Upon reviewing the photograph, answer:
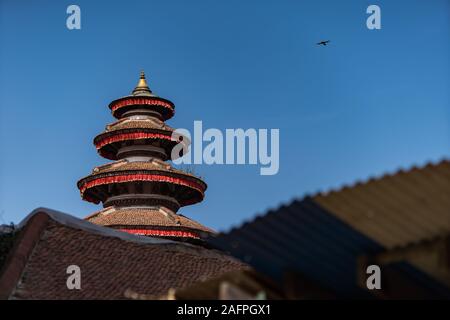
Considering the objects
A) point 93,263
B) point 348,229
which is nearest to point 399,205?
point 348,229

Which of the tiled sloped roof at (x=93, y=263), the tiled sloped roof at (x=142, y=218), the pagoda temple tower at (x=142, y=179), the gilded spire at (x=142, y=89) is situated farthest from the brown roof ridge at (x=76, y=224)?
the gilded spire at (x=142, y=89)

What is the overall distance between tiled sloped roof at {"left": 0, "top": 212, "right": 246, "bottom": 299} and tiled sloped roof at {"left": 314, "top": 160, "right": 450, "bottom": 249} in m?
7.29

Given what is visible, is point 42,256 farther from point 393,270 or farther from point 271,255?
point 393,270

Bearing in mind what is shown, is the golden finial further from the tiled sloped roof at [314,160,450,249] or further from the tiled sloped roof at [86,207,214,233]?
the tiled sloped roof at [314,160,450,249]

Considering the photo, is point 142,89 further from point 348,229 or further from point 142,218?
point 348,229

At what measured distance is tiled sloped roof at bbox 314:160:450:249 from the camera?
30.5ft

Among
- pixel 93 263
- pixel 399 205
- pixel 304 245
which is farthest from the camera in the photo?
pixel 93 263

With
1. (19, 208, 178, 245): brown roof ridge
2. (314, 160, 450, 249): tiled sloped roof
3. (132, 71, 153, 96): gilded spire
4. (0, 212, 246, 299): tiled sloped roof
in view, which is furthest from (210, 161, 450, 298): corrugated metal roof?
(132, 71, 153, 96): gilded spire

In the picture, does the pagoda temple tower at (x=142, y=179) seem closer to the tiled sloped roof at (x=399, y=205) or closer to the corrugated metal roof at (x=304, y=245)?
the corrugated metal roof at (x=304, y=245)

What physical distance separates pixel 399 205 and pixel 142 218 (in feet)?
76.9

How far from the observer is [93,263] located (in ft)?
56.5

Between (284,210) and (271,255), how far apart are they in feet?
3.67
